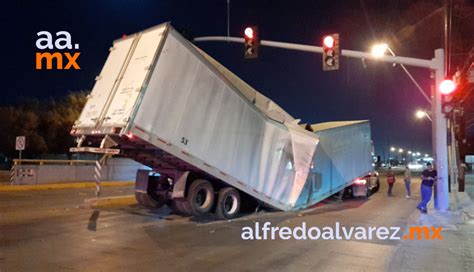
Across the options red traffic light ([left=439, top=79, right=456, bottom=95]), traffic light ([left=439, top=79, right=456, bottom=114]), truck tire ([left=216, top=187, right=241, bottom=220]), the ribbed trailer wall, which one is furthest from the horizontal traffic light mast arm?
truck tire ([left=216, top=187, right=241, bottom=220])

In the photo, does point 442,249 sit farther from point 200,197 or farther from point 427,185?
point 200,197

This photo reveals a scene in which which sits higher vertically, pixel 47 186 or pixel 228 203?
pixel 228 203

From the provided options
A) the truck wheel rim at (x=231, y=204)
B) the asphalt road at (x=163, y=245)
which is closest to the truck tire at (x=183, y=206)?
the asphalt road at (x=163, y=245)

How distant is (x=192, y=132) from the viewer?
420 inches

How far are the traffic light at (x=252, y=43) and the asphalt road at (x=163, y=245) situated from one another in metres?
5.87

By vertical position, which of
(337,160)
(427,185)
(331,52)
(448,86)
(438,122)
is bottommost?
(427,185)

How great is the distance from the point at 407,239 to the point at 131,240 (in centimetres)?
575

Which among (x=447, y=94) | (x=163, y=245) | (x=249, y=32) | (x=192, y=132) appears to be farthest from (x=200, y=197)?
(x=447, y=94)

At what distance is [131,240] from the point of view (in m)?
8.80

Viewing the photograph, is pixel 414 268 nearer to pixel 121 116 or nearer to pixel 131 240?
pixel 131 240

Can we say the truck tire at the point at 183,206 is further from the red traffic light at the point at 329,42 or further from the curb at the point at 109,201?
the red traffic light at the point at 329,42

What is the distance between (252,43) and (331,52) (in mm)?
2893

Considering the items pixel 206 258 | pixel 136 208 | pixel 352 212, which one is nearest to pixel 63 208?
pixel 136 208

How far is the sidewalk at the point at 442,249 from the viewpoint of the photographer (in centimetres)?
729
